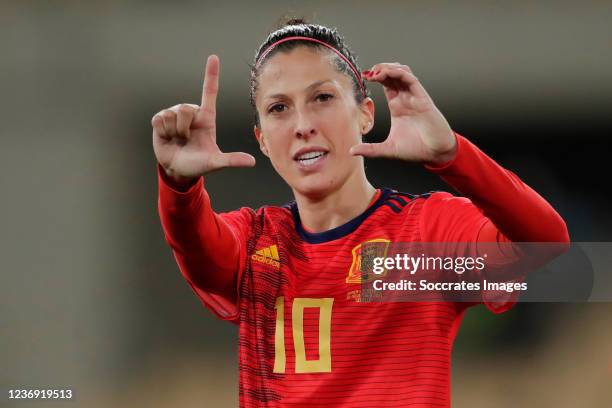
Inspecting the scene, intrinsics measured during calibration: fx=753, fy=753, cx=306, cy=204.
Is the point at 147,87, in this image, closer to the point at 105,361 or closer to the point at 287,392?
the point at 105,361

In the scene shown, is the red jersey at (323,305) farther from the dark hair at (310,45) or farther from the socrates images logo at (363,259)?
the dark hair at (310,45)

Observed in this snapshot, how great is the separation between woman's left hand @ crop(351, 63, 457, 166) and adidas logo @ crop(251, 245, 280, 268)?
409 millimetres

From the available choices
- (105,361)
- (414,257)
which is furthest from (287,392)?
(105,361)

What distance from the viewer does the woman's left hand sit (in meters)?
1.22

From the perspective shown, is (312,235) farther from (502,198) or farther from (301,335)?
(502,198)

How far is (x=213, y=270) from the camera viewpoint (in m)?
1.51

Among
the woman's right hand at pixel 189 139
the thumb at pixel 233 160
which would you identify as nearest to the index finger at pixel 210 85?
the woman's right hand at pixel 189 139

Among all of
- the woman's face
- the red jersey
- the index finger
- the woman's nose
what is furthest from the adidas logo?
the index finger

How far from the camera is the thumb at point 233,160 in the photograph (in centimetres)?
127

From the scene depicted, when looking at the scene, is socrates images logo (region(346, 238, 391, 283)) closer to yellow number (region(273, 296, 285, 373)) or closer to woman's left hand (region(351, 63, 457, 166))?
yellow number (region(273, 296, 285, 373))

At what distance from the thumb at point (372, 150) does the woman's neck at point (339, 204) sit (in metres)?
0.33

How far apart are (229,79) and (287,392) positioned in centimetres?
159

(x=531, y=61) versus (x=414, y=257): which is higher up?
(x=531, y=61)

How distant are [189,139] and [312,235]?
0.37m
